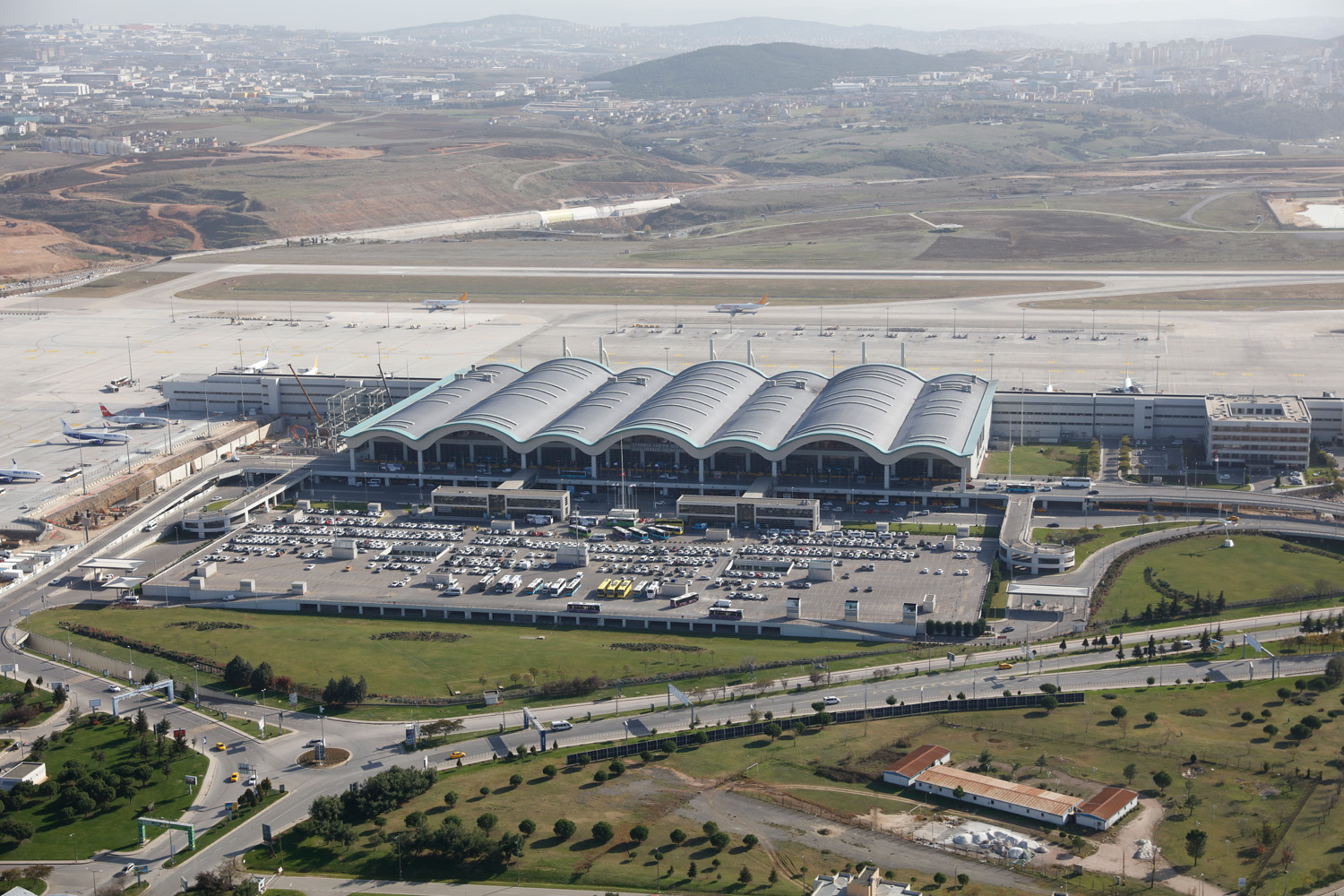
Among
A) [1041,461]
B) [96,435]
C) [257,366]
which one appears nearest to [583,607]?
[1041,461]

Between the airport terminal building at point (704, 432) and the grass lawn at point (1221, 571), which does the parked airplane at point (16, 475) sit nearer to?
the airport terminal building at point (704, 432)

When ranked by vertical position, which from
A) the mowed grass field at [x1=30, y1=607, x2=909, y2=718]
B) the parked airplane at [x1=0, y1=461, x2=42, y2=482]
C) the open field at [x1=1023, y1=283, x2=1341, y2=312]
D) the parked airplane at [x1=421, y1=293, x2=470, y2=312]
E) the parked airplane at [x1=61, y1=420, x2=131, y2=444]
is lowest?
the mowed grass field at [x1=30, y1=607, x2=909, y2=718]

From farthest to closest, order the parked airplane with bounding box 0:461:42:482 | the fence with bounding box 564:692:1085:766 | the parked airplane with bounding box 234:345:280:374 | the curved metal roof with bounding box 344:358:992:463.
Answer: the parked airplane with bounding box 234:345:280:374, the parked airplane with bounding box 0:461:42:482, the curved metal roof with bounding box 344:358:992:463, the fence with bounding box 564:692:1085:766

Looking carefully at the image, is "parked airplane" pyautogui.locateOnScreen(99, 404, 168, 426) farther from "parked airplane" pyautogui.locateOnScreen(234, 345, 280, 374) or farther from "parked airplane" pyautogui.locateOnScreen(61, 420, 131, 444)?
"parked airplane" pyautogui.locateOnScreen(234, 345, 280, 374)

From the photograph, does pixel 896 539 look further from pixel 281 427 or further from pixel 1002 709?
pixel 281 427

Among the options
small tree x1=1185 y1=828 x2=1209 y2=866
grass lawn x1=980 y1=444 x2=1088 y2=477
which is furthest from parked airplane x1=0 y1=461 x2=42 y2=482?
A: small tree x1=1185 y1=828 x2=1209 y2=866

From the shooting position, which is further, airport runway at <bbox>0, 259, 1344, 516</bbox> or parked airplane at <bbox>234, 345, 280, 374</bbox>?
parked airplane at <bbox>234, 345, 280, 374</bbox>

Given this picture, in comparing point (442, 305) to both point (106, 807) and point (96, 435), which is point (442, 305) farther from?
point (106, 807)

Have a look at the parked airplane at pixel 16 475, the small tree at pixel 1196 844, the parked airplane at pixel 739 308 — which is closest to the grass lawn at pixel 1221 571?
the small tree at pixel 1196 844
